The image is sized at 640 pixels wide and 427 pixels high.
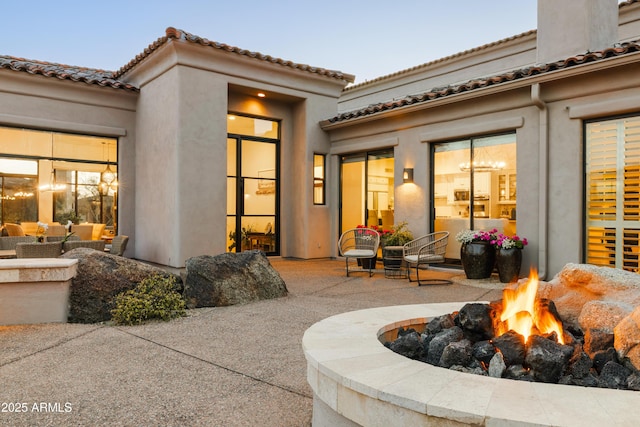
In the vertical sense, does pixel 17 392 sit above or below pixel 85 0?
below

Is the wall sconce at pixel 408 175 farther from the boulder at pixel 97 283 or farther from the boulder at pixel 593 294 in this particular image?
the boulder at pixel 593 294

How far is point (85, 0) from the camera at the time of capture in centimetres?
1952

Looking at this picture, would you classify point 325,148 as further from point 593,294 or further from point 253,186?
point 593,294

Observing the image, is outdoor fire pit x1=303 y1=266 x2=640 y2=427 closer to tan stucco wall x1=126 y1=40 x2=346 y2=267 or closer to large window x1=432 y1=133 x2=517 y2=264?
large window x1=432 y1=133 x2=517 y2=264

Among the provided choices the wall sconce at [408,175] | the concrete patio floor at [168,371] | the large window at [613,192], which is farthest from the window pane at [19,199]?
→ the large window at [613,192]

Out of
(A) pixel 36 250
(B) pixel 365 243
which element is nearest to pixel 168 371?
(A) pixel 36 250

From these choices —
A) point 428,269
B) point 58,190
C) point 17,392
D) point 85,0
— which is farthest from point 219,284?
point 85,0

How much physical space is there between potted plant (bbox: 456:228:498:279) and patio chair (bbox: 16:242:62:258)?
7.23 meters

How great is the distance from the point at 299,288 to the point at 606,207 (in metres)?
5.27

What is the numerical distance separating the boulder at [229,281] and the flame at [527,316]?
4139mm

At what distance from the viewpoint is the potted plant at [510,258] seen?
7.98 metres

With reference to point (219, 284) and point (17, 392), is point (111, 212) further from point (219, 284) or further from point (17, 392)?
point (17, 392)

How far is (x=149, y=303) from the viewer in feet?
17.7

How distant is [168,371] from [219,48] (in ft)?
26.2
